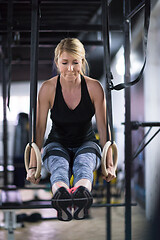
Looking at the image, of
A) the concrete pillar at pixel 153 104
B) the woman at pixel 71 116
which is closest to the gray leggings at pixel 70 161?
the woman at pixel 71 116

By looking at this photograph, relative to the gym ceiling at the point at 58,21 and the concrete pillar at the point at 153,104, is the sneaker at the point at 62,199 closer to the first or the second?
the gym ceiling at the point at 58,21

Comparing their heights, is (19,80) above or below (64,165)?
above

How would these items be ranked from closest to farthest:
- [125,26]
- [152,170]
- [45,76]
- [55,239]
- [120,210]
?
[125,26]
[55,239]
[152,170]
[120,210]
[45,76]

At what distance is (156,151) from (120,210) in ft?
5.60

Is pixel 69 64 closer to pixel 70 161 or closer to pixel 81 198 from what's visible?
pixel 70 161

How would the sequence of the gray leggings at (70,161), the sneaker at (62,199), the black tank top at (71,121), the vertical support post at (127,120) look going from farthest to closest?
the vertical support post at (127,120) < the black tank top at (71,121) < the gray leggings at (70,161) < the sneaker at (62,199)

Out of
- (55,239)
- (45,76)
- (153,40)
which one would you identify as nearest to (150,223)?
(55,239)

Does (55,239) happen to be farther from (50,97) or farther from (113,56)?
(113,56)

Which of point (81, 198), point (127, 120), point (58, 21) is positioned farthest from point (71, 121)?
point (58, 21)

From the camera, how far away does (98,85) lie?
190 cm

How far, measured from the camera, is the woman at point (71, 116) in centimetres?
173

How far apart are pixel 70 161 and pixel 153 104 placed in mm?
2552

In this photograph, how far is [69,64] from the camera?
1.77 m

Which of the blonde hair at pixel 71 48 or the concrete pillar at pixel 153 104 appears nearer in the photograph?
the blonde hair at pixel 71 48
